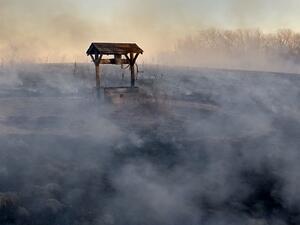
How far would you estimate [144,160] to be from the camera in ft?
34.7

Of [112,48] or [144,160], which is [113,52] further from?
[144,160]

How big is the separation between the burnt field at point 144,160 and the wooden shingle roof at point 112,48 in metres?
1.90

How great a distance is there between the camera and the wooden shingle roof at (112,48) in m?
15.5

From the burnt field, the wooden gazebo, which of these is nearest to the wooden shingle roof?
the wooden gazebo

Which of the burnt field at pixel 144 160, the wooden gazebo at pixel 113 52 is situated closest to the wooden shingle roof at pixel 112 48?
the wooden gazebo at pixel 113 52

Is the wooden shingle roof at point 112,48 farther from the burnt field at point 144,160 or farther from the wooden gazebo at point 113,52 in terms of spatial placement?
the burnt field at point 144,160

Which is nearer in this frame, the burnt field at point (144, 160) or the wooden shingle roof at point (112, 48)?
the burnt field at point (144, 160)

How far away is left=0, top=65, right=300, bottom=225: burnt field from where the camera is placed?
26.7 feet

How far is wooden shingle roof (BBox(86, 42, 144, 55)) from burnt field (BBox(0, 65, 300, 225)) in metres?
1.90

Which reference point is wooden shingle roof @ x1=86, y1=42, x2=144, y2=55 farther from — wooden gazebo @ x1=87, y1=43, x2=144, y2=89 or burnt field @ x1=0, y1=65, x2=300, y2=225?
burnt field @ x1=0, y1=65, x2=300, y2=225

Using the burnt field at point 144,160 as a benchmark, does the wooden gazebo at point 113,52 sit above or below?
above

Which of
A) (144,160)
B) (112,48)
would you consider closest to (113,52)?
(112,48)

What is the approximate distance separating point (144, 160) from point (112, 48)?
6.64m

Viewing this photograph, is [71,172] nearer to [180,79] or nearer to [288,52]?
[180,79]
